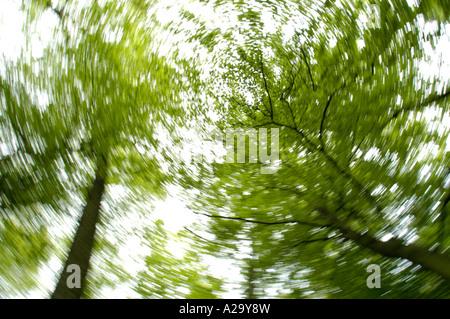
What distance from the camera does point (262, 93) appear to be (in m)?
2.65

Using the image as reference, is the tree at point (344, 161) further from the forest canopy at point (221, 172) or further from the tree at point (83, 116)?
the tree at point (83, 116)

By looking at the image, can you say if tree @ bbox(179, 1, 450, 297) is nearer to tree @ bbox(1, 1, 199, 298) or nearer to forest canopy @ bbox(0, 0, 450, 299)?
forest canopy @ bbox(0, 0, 450, 299)

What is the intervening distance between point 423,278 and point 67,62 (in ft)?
7.16

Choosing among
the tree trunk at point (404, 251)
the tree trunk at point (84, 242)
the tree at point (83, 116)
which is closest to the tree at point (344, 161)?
the tree trunk at point (404, 251)

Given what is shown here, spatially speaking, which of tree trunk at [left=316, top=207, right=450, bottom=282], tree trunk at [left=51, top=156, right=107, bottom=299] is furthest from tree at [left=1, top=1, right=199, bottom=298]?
tree trunk at [left=316, top=207, right=450, bottom=282]

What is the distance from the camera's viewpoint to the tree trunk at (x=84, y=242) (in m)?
1.22

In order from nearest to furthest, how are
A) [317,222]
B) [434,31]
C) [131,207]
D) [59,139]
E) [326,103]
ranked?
[434,31] < [59,139] < [317,222] < [131,207] < [326,103]

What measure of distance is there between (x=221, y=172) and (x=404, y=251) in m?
1.57

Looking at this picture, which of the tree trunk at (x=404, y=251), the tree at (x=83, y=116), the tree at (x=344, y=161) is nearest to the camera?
the tree trunk at (x=404, y=251)

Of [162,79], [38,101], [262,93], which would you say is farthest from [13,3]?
[262,93]

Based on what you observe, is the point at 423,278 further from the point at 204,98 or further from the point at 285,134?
the point at 204,98

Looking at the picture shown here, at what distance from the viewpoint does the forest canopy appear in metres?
1.21

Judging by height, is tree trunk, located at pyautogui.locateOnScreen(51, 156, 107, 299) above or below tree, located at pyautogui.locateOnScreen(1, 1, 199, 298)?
below

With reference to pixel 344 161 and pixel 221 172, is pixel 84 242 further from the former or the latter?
pixel 344 161
